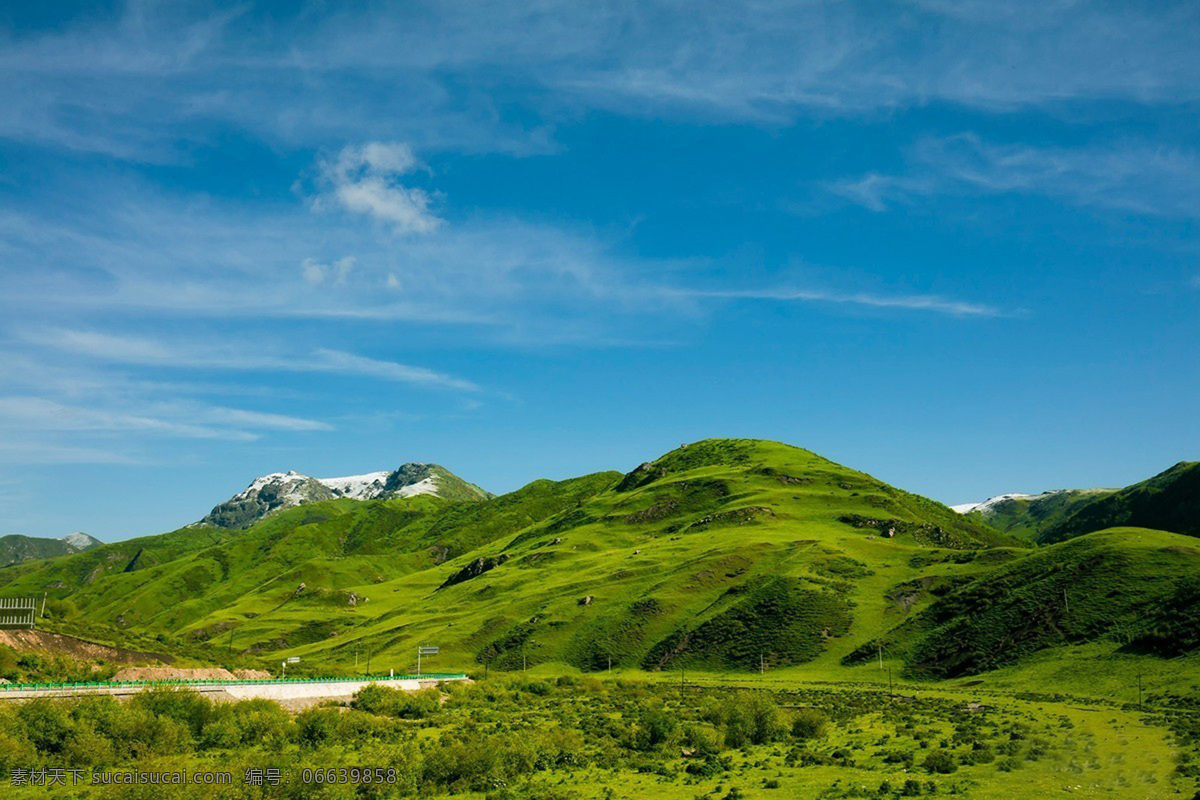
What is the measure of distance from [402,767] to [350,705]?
40.9 meters

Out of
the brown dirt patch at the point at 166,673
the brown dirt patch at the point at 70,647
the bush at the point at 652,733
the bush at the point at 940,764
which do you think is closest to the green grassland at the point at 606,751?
the bush at the point at 940,764

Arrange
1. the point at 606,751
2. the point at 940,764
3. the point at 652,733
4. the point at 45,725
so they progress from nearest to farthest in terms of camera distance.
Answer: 1. the point at 940,764
2. the point at 45,725
3. the point at 606,751
4. the point at 652,733

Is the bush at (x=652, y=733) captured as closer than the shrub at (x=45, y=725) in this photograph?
No

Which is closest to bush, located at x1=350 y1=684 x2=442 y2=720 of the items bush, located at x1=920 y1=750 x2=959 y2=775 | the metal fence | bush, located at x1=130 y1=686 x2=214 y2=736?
bush, located at x1=130 y1=686 x2=214 y2=736

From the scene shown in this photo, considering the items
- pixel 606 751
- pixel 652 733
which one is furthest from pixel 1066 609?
pixel 606 751

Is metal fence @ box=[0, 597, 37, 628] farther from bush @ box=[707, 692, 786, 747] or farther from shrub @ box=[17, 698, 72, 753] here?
bush @ box=[707, 692, 786, 747]

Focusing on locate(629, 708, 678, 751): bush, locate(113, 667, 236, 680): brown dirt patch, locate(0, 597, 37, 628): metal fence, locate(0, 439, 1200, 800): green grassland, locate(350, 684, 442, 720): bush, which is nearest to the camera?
locate(0, 439, 1200, 800): green grassland

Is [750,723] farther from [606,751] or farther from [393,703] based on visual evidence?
[393,703]

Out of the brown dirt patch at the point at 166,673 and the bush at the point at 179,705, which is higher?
the bush at the point at 179,705

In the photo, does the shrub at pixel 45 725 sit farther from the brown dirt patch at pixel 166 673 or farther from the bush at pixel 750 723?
the bush at pixel 750 723

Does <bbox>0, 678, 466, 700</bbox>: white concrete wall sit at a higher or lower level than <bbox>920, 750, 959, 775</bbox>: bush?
higher

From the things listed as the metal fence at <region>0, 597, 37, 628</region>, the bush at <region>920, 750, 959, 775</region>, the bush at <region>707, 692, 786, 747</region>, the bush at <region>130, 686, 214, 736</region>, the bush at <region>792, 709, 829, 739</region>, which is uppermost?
the metal fence at <region>0, 597, 37, 628</region>

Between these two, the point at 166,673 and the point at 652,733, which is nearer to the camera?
the point at 652,733

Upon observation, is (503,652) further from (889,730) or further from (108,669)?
(889,730)
